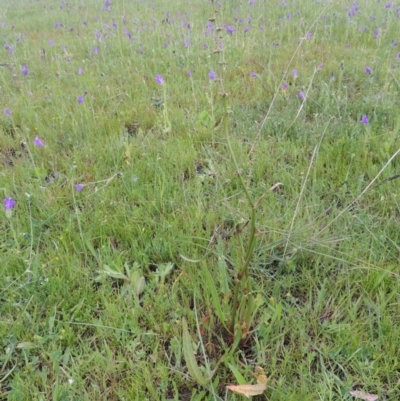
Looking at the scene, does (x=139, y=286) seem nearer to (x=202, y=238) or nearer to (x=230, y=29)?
(x=202, y=238)

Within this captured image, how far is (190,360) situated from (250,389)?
0.66 feet

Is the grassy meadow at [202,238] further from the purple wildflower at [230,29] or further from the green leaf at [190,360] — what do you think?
the purple wildflower at [230,29]

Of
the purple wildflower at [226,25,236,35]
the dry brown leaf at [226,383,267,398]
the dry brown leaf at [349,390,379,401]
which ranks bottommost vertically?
the dry brown leaf at [349,390,379,401]

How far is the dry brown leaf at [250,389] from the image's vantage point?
117 centimetres

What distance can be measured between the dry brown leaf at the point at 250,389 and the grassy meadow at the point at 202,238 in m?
0.01

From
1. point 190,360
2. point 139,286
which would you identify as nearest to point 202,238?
point 139,286

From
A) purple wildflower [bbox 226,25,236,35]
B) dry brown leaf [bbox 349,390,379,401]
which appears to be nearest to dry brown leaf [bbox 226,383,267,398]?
dry brown leaf [bbox 349,390,379,401]

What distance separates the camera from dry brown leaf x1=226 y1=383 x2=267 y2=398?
117 centimetres

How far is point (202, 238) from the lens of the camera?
1662 mm

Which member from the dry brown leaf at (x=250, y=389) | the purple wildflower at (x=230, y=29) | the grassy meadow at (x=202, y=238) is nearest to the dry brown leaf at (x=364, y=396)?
the grassy meadow at (x=202, y=238)

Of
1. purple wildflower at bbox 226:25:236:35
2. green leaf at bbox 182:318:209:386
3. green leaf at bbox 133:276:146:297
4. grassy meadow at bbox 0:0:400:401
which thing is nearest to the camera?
green leaf at bbox 182:318:209:386

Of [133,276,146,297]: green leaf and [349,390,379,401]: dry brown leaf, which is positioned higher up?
[133,276,146,297]: green leaf

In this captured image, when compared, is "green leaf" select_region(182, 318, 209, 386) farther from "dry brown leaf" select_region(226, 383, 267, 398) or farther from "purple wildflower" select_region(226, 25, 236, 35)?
"purple wildflower" select_region(226, 25, 236, 35)

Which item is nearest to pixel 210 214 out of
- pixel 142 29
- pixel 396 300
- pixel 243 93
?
pixel 396 300
